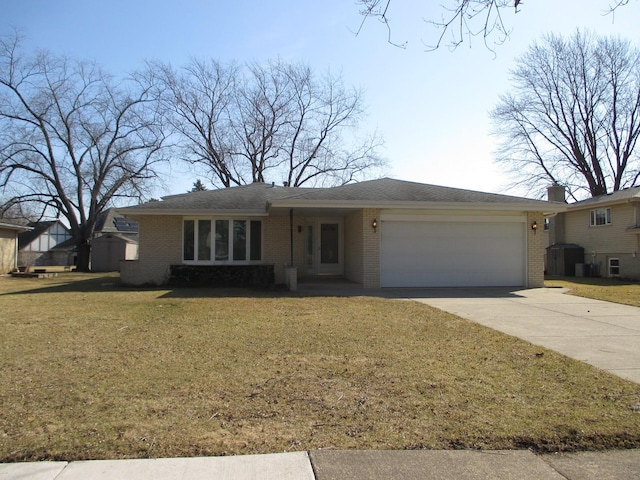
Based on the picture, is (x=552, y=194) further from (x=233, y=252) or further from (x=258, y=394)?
(x=258, y=394)

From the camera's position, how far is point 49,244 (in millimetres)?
51344

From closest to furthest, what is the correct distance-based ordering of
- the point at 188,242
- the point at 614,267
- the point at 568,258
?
the point at 188,242 → the point at 614,267 → the point at 568,258

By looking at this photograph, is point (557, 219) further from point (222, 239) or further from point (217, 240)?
point (217, 240)

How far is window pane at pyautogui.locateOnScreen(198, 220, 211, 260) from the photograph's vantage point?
55.4 ft

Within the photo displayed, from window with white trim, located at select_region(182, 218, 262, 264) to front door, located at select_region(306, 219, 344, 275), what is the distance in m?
2.48

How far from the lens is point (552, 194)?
27.3 metres

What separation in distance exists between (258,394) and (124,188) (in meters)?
32.4

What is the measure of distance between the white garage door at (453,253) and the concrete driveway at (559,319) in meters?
0.76

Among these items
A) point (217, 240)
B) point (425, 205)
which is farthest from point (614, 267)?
point (217, 240)

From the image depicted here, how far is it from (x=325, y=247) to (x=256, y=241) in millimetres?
2994

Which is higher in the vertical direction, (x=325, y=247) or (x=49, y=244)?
(x=49, y=244)

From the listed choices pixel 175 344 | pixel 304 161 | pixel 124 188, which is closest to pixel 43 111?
pixel 124 188

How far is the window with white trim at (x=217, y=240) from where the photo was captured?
16.9m

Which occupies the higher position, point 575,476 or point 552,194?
point 552,194
